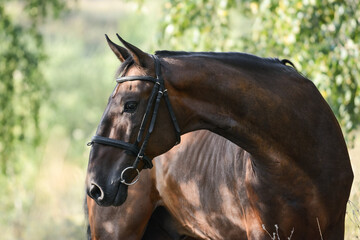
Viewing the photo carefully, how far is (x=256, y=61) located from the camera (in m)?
3.58

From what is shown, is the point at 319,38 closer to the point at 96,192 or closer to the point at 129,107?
the point at 129,107

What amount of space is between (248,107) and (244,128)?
0.38 feet

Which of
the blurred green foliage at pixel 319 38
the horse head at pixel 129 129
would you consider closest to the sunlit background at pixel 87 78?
the blurred green foliage at pixel 319 38

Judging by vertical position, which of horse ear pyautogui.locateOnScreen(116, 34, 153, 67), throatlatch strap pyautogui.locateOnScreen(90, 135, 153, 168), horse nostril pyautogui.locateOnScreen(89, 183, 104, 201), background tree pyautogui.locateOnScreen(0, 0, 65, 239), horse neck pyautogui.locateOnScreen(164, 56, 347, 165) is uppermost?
horse ear pyautogui.locateOnScreen(116, 34, 153, 67)

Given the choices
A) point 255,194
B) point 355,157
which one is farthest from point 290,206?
point 355,157

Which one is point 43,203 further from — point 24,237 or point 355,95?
point 355,95

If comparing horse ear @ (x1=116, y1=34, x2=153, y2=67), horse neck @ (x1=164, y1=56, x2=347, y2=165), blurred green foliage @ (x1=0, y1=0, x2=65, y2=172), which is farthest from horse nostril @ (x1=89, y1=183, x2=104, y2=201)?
blurred green foliage @ (x1=0, y1=0, x2=65, y2=172)

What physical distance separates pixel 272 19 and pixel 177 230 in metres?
3.02

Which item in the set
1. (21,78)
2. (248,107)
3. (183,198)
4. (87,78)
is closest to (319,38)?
(183,198)

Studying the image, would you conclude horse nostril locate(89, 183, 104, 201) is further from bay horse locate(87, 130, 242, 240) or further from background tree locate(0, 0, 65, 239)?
background tree locate(0, 0, 65, 239)

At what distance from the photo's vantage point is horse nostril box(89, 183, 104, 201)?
10.9ft

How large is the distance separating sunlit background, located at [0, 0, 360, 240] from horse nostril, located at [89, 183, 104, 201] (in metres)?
0.63

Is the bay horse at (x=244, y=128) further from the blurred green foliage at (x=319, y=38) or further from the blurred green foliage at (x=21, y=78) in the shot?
the blurred green foliage at (x=21, y=78)

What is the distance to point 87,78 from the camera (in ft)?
59.0
